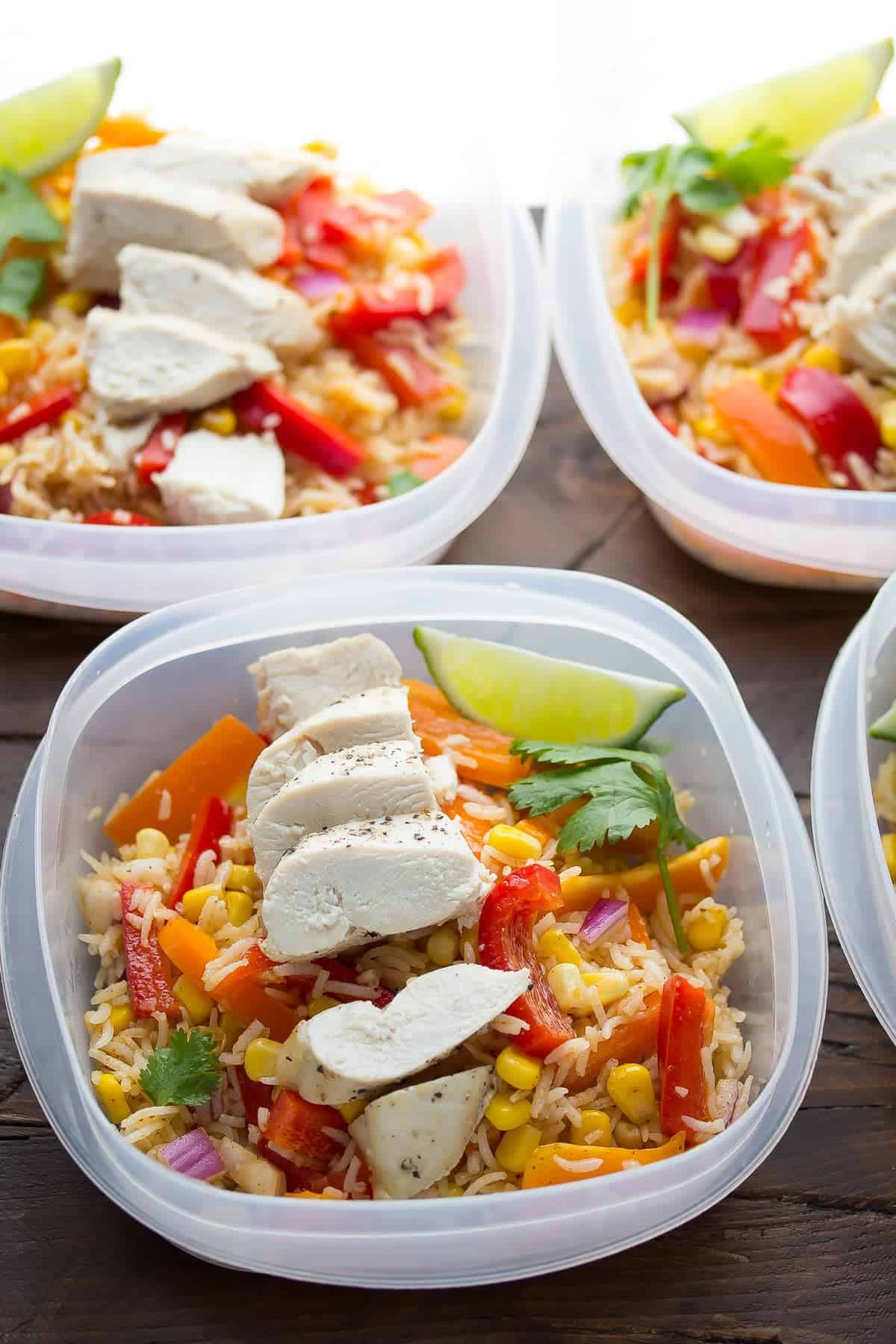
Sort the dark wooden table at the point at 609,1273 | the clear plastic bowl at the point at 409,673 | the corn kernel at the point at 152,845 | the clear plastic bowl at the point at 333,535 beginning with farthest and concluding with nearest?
1. the clear plastic bowl at the point at 333,535
2. the corn kernel at the point at 152,845
3. the dark wooden table at the point at 609,1273
4. the clear plastic bowl at the point at 409,673

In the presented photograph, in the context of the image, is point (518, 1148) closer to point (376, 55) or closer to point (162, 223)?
point (162, 223)

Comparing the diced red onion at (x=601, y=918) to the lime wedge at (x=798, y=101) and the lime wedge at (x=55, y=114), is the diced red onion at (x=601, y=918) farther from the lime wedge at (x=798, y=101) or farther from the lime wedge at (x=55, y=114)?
the lime wedge at (x=55, y=114)

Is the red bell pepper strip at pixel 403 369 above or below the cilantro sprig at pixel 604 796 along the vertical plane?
above

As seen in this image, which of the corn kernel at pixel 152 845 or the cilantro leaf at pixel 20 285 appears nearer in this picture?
the corn kernel at pixel 152 845

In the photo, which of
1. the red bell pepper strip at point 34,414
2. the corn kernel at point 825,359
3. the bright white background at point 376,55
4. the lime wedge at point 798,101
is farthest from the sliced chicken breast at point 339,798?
the lime wedge at point 798,101

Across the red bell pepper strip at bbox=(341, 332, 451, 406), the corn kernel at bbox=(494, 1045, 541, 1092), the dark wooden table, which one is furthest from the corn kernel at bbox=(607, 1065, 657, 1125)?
the red bell pepper strip at bbox=(341, 332, 451, 406)

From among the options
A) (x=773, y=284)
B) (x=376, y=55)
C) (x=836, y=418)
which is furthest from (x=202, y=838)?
(x=376, y=55)
